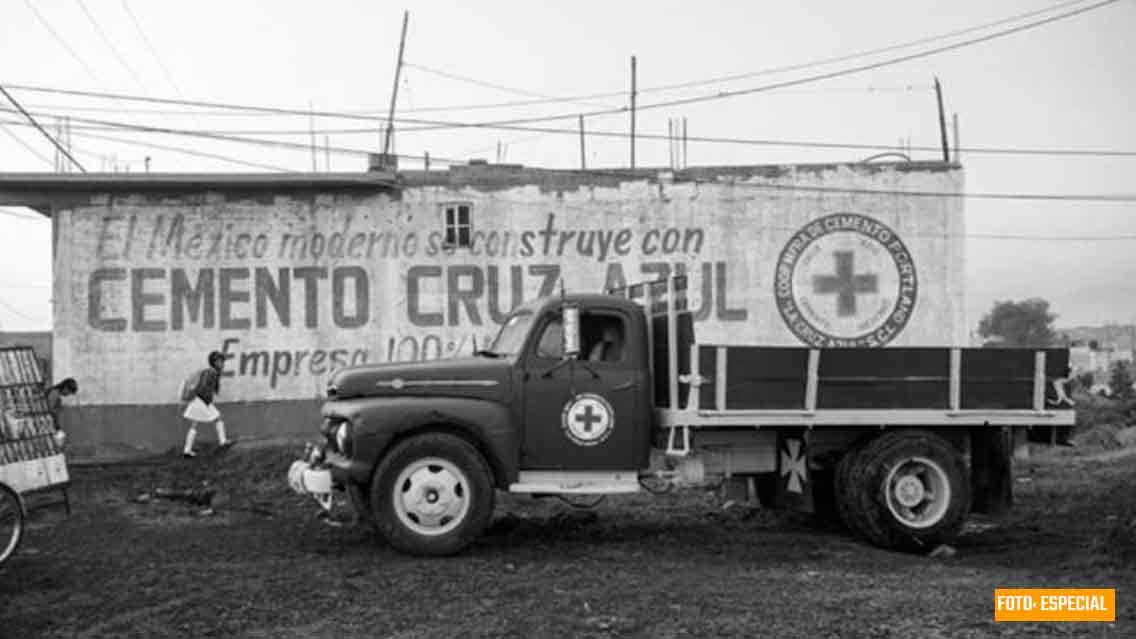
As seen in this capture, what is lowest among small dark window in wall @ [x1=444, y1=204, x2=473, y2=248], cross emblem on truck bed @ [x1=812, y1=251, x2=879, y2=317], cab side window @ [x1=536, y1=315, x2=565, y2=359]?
cab side window @ [x1=536, y1=315, x2=565, y2=359]

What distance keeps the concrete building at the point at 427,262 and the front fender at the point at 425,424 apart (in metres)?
10.2

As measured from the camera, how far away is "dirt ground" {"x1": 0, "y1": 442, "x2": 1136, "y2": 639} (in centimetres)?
714

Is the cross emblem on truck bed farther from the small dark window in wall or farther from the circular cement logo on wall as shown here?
the small dark window in wall

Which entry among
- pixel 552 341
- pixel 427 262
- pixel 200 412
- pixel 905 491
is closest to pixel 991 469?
pixel 905 491

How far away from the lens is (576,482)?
998 cm

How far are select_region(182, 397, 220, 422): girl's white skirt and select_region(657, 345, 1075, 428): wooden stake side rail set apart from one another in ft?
33.6

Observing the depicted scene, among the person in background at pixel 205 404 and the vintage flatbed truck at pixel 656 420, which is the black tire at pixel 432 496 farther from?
the person in background at pixel 205 404

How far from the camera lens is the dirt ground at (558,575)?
7141 millimetres

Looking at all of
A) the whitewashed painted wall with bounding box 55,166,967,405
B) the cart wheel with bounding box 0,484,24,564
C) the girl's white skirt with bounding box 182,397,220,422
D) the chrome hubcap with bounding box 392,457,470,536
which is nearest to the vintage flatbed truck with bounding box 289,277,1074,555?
the chrome hubcap with bounding box 392,457,470,536

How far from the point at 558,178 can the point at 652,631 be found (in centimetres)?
1405

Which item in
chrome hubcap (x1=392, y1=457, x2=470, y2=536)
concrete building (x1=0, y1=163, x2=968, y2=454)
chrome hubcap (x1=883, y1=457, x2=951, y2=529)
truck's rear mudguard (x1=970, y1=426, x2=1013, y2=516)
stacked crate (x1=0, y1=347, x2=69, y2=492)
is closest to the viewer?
stacked crate (x1=0, y1=347, x2=69, y2=492)

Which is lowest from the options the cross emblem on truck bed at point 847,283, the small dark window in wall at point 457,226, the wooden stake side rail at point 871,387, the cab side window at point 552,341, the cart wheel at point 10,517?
the cart wheel at point 10,517

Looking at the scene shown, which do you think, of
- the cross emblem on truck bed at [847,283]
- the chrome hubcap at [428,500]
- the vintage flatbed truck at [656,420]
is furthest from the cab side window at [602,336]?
the cross emblem on truck bed at [847,283]

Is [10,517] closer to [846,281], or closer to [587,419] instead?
[587,419]
